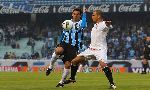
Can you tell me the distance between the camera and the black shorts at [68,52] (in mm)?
13773

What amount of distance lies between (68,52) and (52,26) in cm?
2857

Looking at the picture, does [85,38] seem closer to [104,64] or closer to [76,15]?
[76,15]

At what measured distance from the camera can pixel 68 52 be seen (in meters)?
13.8

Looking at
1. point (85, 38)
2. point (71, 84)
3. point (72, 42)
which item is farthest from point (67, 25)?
point (85, 38)

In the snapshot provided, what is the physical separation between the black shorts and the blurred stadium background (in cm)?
2204

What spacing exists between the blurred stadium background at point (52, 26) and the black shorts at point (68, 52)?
2204cm

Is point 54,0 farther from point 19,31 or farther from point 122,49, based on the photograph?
point 122,49

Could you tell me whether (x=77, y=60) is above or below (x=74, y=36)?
below

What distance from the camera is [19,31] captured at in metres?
41.6

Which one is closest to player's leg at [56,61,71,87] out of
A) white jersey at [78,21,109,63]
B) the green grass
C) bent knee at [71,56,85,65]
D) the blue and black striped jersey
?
the green grass

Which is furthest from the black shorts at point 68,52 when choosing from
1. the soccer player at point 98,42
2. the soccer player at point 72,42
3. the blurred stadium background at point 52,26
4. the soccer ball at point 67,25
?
the blurred stadium background at point 52,26

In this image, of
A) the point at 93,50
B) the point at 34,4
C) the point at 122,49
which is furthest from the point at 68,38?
the point at 34,4

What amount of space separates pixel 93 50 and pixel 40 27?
29.6m

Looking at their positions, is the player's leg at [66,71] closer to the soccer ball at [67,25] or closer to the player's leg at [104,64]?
the soccer ball at [67,25]
